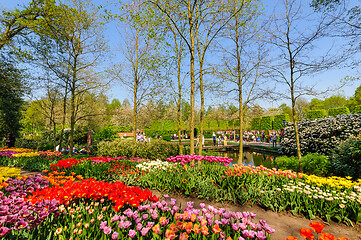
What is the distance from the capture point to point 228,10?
24.7 ft

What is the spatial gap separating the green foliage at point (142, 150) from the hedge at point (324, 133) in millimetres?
8351

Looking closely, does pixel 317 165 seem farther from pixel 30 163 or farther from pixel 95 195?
pixel 30 163

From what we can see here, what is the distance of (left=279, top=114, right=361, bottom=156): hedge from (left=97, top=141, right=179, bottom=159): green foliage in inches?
329

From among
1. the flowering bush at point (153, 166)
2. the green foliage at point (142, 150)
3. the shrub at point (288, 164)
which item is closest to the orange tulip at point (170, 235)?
the flowering bush at point (153, 166)

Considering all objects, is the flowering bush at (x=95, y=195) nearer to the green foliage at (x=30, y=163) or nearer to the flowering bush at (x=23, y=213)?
the flowering bush at (x=23, y=213)

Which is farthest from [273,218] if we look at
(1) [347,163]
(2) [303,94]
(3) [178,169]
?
(2) [303,94]

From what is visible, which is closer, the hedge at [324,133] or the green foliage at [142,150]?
the hedge at [324,133]

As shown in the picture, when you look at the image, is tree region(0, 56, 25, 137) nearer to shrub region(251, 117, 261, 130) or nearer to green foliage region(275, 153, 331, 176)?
green foliage region(275, 153, 331, 176)

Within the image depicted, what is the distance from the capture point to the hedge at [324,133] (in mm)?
9914

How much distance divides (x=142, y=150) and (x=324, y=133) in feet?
36.2

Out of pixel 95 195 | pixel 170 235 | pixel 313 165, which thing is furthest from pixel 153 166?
pixel 313 165

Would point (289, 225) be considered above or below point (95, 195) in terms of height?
below

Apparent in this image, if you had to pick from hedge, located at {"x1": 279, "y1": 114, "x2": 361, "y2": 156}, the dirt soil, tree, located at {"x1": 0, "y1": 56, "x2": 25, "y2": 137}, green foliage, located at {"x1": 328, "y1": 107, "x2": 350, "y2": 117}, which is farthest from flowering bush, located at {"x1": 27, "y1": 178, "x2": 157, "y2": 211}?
green foliage, located at {"x1": 328, "y1": 107, "x2": 350, "y2": 117}

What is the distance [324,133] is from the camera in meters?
10.9
